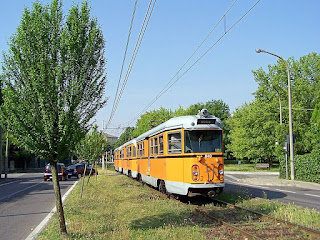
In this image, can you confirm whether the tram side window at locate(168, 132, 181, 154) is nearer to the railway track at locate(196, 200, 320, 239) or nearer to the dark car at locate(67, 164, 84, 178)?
the railway track at locate(196, 200, 320, 239)

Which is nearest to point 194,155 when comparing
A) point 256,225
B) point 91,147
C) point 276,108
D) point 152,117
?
point 256,225

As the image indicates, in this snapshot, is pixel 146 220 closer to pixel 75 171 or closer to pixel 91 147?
pixel 91 147

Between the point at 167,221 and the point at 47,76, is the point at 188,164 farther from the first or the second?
the point at 47,76

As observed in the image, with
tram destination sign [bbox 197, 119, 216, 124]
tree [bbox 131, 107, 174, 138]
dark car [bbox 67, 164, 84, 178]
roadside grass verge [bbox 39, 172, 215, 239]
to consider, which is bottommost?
dark car [bbox 67, 164, 84, 178]

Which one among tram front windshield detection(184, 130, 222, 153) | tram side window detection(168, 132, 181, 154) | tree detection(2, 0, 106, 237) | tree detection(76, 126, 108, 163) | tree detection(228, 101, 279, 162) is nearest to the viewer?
tree detection(2, 0, 106, 237)

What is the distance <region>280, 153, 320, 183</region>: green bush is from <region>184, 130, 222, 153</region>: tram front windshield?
39.3 ft

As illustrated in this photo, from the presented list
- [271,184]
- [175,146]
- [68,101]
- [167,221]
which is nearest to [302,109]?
[271,184]

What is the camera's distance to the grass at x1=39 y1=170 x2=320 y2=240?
805cm

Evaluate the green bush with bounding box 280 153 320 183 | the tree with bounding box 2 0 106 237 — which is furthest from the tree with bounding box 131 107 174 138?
the tree with bounding box 2 0 106 237

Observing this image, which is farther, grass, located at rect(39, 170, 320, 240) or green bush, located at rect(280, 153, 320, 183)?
green bush, located at rect(280, 153, 320, 183)

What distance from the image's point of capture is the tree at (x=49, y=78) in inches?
298

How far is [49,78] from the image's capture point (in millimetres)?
7617

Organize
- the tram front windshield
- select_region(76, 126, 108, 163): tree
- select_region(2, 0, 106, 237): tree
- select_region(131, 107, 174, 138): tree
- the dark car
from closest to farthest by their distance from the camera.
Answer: select_region(2, 0, 106, 237): tree, the tram front windshield, select_region(76, 126, 108, 163): tree, the dark car, select_region(131, 107, 174, 138): tree

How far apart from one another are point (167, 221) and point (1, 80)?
5391mm
